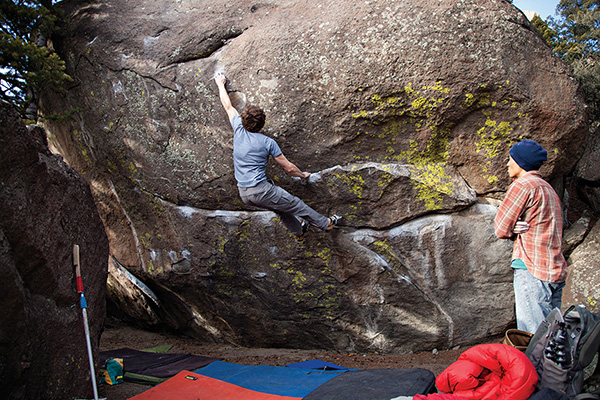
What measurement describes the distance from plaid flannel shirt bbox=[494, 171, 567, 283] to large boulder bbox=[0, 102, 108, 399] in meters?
3.80

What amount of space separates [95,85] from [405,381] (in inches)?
211

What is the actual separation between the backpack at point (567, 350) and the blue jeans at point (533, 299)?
0.51 meters

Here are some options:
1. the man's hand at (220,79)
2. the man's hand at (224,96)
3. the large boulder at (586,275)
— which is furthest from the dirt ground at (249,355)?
the man's hand at (220,79)

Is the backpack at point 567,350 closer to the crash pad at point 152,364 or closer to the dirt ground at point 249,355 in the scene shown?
the dirt ground at point 249,355

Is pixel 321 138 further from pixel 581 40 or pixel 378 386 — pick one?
pixel 581 40

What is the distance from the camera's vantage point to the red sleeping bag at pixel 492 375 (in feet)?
9.37

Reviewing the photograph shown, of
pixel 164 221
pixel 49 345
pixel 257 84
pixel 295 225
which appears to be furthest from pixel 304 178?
pixel 49 345

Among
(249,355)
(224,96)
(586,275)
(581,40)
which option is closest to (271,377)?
(249,355)

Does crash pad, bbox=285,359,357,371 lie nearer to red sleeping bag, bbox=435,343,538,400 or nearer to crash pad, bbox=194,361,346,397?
crash pad, bbox=194,361,346,397

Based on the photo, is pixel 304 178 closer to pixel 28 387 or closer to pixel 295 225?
pixel 295 225

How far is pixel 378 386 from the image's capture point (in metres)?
3.41

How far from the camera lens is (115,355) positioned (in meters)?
5.89

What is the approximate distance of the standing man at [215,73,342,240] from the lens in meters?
4.81

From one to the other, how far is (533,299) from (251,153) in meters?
3.07
